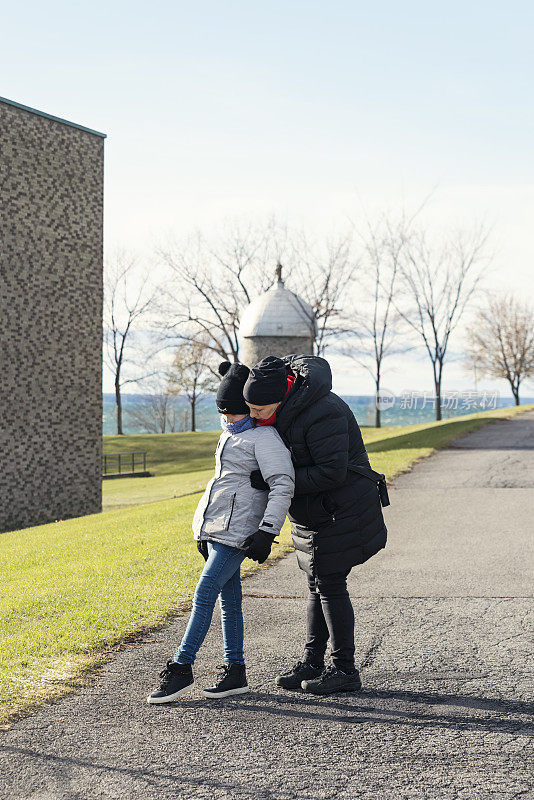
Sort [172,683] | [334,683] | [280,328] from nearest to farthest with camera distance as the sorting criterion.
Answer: [172,683] < [334,683] < [280,328]

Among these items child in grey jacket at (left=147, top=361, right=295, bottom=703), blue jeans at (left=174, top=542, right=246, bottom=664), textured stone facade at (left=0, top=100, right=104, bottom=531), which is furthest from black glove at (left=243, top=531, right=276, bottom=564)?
textured stone facade at (left=0, top=100, right=104, bottom=531)

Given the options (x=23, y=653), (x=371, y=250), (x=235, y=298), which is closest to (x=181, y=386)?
(x=235, y=298)

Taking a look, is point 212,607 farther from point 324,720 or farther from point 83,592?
point 83,592

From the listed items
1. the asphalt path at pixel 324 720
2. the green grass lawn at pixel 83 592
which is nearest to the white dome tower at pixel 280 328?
the green grass lawn at pixel 83 592

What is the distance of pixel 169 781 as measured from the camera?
3.31 meters

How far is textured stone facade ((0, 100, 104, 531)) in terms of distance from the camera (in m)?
17.6

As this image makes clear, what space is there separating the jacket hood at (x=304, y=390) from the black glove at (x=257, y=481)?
0.91 feet

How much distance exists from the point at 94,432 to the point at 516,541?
516 inches

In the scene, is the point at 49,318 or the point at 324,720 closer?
the point at 324,720

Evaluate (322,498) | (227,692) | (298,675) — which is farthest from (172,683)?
(322,498)

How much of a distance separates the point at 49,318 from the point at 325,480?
1519 centimetres

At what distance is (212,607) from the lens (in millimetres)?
4426

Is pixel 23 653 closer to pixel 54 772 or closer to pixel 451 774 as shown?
pixel 54 772

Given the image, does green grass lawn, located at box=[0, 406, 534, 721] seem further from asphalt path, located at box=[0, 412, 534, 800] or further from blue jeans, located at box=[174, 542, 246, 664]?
blue jeans, located at box=[174, 542, 246, 664]
